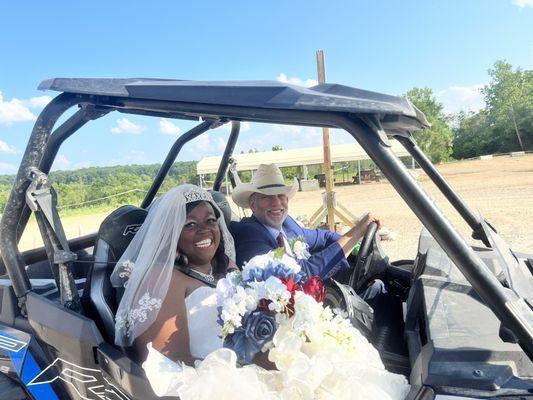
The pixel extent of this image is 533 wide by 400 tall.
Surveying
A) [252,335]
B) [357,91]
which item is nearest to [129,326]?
[252,335]

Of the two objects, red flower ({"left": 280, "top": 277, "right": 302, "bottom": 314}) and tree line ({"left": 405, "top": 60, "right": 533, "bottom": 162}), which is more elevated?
tree line ({"left": 405, "top": 60, "right": 533, "bottom": 162})

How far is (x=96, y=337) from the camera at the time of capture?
173 centimetres

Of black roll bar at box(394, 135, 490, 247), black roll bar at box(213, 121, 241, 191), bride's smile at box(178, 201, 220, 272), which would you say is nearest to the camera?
black roll bar at box(394, 135, 490, 247)

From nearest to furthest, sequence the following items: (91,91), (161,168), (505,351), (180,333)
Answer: (505,351) → (91,91) → (180,333) → (161,168)

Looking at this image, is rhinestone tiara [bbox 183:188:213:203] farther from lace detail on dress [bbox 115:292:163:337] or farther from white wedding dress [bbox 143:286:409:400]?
white wedding dress [bbox 143:286:409:400]

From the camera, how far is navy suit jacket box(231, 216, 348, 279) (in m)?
2.75

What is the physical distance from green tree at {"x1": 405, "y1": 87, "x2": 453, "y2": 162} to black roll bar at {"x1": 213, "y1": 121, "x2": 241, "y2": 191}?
42959 millimetres

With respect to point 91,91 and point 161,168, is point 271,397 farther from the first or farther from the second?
point 161,168

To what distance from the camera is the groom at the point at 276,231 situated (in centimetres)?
278

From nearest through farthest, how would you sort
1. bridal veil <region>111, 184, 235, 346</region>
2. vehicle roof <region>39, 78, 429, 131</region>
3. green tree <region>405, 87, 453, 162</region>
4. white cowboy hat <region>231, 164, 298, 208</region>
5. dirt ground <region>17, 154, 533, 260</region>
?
vehicle roof <region>39, 78, 429, 131</region>, bridal veil <region>111, 184, 235, 346</region>, white cowboy hat <region>231, 164, 298, 208</region>, dirt ground <region>17, 154, 533, 260</region>, green tree <region>405, 87, 453, 162</region>

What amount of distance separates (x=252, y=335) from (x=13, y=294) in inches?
52.7

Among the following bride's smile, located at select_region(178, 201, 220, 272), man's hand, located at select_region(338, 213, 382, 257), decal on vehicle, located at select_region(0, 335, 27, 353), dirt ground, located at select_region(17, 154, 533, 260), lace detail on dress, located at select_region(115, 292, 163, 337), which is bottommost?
dirt ground, located at select_region(17, 154, 533, 260)

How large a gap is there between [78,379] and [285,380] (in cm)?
A: 95

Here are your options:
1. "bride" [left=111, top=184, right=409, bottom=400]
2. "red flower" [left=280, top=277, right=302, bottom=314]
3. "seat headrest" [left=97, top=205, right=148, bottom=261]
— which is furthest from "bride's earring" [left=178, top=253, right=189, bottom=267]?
"red flower" [left=280, top=277, right=302, bottom=314]
